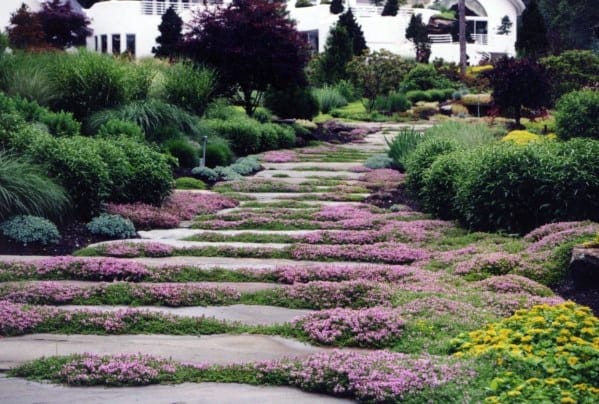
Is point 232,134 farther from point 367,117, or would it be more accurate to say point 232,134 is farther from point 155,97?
point 367,117

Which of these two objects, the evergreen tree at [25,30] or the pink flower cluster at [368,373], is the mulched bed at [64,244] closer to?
the pink flower cluster at [368,373]

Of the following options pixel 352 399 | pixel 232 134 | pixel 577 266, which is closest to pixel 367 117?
pixel 232 134

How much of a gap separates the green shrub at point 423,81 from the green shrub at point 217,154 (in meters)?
22.4

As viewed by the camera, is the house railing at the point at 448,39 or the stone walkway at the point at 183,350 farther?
the house railing at the point at 448,39

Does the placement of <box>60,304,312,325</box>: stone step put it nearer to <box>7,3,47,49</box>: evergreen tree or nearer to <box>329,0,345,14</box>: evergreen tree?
<box>7,3,47,49</box>: evergreen tree

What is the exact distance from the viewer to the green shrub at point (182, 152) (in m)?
16.9

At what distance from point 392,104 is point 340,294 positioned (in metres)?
28.6

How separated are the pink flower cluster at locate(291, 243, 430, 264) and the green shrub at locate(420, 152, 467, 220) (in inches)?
91.3

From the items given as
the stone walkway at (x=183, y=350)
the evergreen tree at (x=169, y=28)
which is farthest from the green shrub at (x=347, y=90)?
the stone walkway at (x=183, y=350)

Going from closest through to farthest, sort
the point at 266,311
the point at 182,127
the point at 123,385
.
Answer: the point at 123,385 < the point at 266,311 < the point at 182,127

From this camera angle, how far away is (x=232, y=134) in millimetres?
20422

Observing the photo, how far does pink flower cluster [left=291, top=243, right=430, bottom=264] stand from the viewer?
9297mm

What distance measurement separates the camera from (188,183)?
15.4 metres

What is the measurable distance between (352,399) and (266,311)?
2.20 metres
